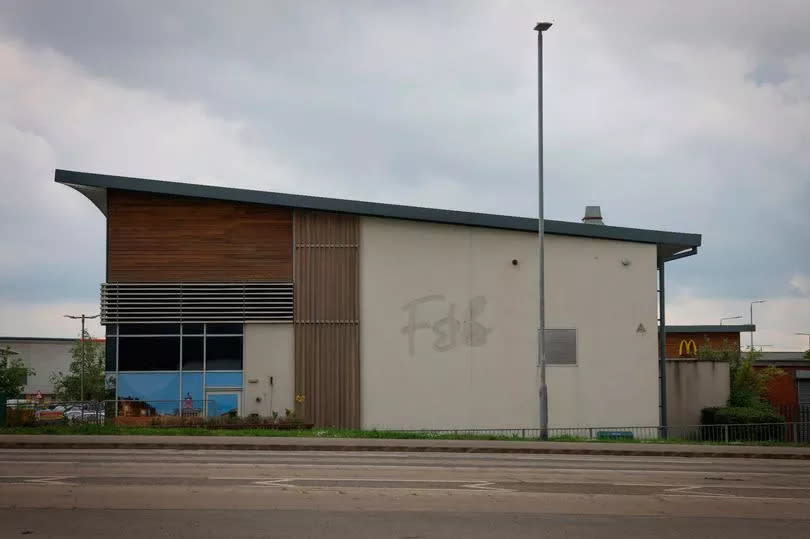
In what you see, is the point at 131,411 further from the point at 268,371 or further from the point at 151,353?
the point at 268,371

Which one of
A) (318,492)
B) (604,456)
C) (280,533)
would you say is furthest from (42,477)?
(604,456)

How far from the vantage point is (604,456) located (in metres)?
27.9

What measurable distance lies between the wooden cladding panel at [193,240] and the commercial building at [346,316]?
53mm

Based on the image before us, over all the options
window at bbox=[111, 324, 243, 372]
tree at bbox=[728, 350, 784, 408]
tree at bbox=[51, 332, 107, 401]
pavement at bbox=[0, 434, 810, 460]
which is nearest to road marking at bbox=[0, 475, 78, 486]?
pavement at bbox=[0, 434, 810, 460]

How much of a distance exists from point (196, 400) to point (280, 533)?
91.9 feet

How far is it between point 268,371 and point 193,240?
18.7 ft

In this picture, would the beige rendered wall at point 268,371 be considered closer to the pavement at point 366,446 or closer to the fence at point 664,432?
the fence at point 664,432

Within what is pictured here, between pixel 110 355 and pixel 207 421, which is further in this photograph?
pixel 110 355

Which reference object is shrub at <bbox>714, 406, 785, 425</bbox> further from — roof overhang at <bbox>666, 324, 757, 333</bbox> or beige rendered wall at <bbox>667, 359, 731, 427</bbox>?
roof overhang at <bbox>666, 324, 757, 333</bbox>

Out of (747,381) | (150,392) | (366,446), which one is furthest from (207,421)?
(747,381)

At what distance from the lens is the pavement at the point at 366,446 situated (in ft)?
88.2

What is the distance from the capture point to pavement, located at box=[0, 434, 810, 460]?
26.9 metres

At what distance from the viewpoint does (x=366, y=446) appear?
2772cm

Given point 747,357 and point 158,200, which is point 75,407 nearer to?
point 158,200
